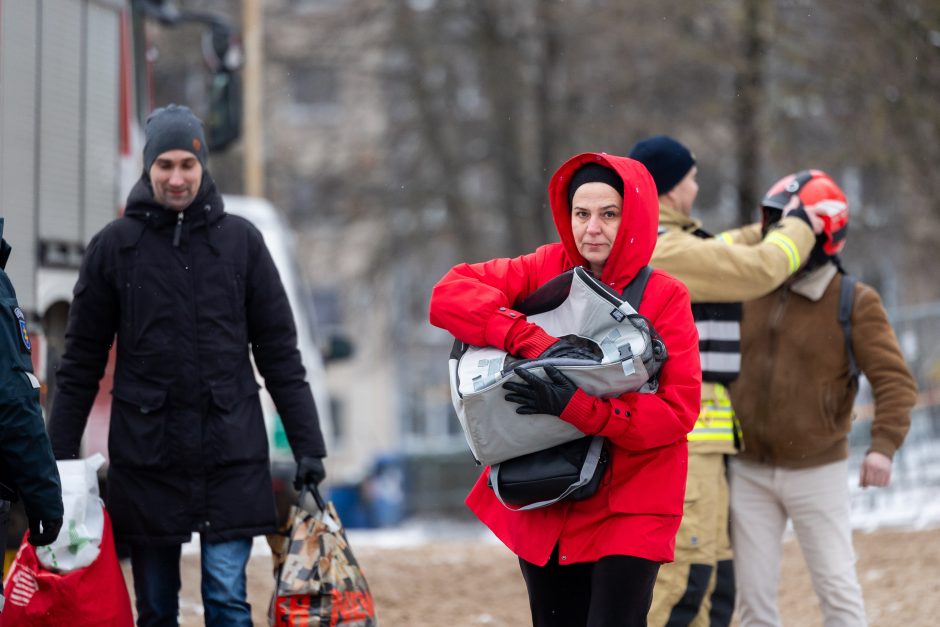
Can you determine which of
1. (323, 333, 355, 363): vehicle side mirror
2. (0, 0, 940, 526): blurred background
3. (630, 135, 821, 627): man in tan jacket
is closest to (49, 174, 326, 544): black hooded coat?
(0, 0, 940, 526): blurred background

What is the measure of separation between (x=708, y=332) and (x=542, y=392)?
1.66 m

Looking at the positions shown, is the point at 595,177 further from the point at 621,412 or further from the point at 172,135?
the point at 172,135

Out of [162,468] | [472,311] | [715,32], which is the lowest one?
[162,468]

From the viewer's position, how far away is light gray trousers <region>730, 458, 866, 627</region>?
5.66m

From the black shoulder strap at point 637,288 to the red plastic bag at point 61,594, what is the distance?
1.88 meters

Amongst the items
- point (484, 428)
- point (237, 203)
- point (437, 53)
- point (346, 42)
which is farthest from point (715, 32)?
point (484, 428)

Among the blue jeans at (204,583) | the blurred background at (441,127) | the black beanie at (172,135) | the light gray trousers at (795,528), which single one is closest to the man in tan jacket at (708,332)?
the light gray trousers at (795,528)

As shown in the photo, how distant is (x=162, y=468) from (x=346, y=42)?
56.5 feet

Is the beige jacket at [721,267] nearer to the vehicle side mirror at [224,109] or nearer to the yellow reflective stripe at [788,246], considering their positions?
the yellow reflective stripe at [788,246]

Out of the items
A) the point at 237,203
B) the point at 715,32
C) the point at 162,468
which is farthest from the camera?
the point at 715,32

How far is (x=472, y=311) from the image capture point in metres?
4.16

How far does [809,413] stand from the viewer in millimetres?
5668

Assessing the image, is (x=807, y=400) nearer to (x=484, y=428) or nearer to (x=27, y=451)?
(x=484, y=428)

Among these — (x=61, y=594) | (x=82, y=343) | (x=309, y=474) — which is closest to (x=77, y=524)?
Answer: (x=61, y=594)
